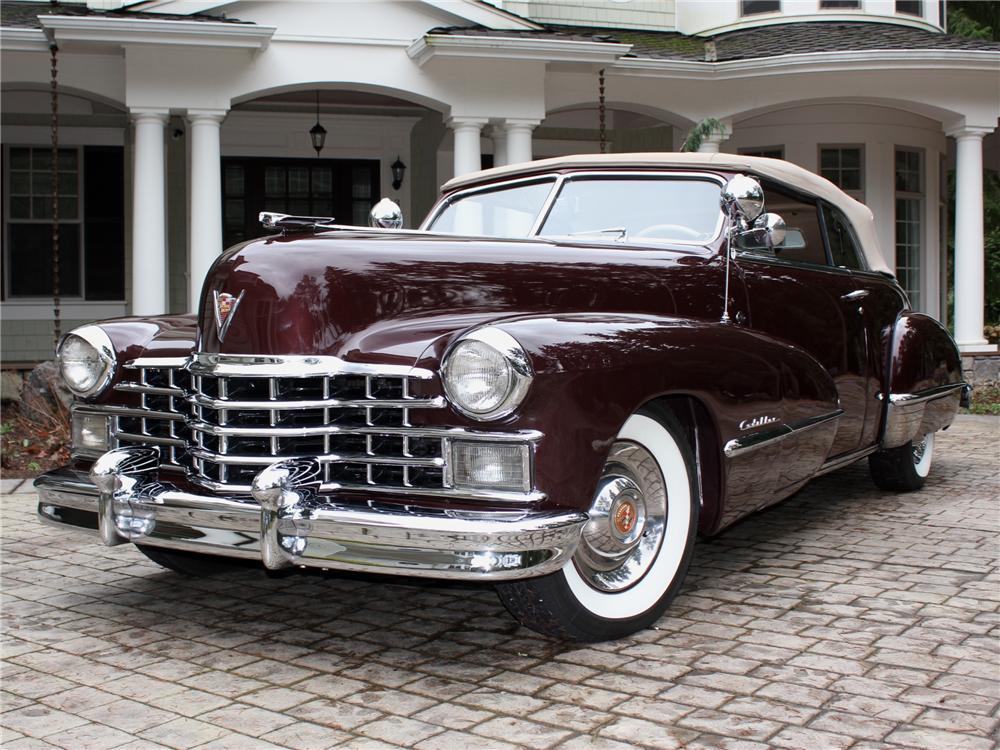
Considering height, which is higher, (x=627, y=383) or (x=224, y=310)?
(x=224, y=310)

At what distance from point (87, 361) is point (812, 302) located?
3.09 metres

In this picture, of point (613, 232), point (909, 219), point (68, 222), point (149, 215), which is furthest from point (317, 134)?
point (613, 232)

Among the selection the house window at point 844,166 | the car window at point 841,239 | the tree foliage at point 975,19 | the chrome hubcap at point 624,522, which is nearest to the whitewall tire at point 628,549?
the chrome hubcap at point 624,522

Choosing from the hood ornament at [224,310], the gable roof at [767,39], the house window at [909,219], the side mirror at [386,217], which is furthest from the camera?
the house window at [909,219]

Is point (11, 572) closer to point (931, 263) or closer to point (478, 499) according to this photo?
point (478, 499)

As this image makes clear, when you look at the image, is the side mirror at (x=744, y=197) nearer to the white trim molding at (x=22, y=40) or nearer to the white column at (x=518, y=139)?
the white column at (x=518, y=139)

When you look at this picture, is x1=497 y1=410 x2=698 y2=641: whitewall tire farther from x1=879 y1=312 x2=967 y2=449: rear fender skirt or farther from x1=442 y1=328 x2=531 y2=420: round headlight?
x1=879 y1=312 x2=967 y2=449: rear fender skirt

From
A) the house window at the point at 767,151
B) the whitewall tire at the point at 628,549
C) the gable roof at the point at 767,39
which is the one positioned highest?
the gable roof at the point at 767,39

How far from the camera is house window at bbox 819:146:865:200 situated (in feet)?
47.2

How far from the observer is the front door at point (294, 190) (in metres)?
14.1

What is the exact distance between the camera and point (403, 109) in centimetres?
1431

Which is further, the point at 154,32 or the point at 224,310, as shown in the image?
the point at 154,32

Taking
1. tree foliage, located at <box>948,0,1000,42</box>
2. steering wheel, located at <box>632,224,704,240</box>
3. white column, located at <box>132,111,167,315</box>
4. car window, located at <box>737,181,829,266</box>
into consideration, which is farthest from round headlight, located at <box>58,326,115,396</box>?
tree foliage, located at <box>948,0,1000,42</box>

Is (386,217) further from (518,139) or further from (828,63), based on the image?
(828,63)
